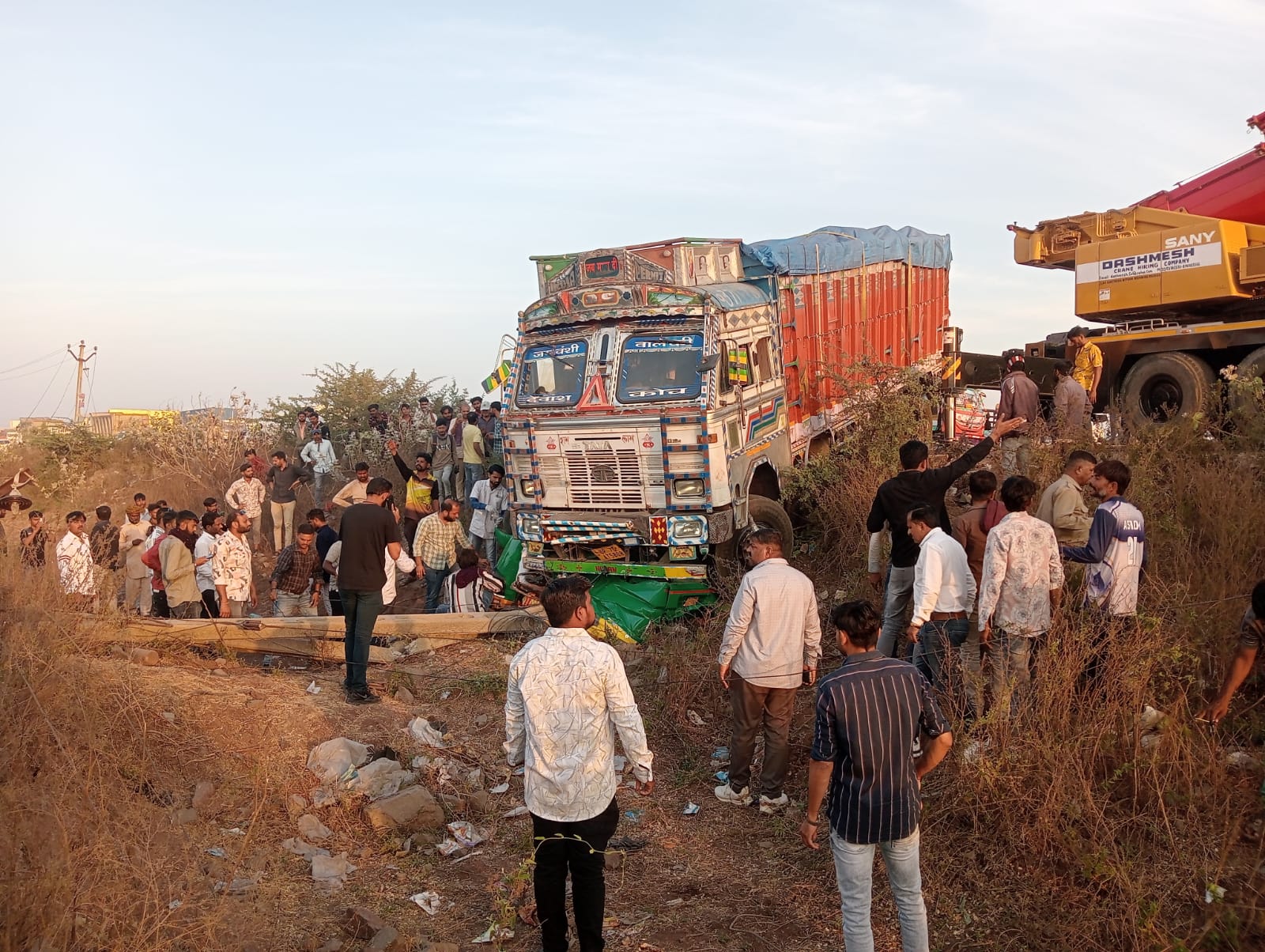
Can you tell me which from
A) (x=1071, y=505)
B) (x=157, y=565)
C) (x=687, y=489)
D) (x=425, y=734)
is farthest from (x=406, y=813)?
(x=157, y=565)

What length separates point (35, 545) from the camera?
8789 mm

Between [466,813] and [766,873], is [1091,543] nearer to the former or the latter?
[766,873]

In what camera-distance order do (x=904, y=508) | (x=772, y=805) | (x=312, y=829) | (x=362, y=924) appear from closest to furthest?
(x=362, y=924), (x=312, y=829), (x=772, y=805), (x=904, y=508)

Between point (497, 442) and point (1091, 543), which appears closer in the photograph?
point (1091, 543)

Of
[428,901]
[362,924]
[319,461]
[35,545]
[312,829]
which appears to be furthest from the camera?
[319,461]

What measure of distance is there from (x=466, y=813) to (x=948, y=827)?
2.81 metres

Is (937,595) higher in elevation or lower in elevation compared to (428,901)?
higher

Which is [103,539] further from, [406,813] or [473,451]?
[406,813]

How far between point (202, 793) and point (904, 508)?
4.79 meters

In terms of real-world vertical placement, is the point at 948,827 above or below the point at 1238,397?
below

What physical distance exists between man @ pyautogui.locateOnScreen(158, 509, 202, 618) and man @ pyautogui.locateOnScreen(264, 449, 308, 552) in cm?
394

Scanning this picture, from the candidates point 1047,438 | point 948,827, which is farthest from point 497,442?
point 948,827

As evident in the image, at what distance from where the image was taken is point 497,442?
43.1 feet

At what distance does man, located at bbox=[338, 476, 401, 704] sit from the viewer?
24.2ft
